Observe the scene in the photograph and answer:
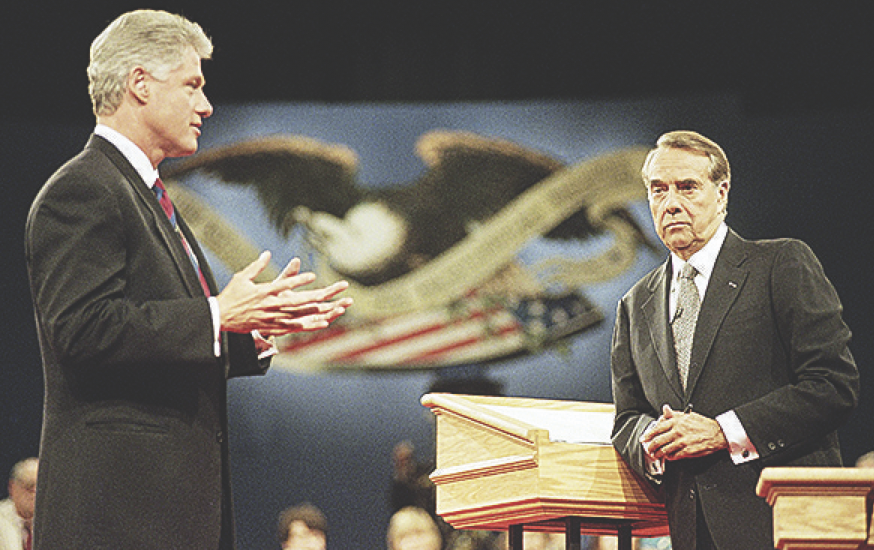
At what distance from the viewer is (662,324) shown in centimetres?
255

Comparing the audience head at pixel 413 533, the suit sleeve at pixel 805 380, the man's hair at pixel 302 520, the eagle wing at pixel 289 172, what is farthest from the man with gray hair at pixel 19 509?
the suit sleeve at pixel 805 380

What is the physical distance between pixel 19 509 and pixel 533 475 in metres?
3.84

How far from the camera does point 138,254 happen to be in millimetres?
1911

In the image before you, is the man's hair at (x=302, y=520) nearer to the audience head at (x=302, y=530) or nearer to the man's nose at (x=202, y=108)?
the audience head at (x=302, y=530)

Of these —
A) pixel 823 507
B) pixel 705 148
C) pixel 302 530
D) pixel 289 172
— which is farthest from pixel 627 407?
pixel 289 172

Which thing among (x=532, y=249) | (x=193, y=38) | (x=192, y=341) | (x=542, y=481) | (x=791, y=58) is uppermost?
(x=791, y=58)

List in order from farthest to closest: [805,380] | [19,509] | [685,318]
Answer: [19,509] → [685,318] → [805,380]

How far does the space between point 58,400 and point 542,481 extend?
3.52 ft

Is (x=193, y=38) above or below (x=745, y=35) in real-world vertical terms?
below

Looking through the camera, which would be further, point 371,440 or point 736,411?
point 371,440

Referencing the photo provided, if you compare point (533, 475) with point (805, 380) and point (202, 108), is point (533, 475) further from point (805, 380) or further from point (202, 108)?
point (202, 108)

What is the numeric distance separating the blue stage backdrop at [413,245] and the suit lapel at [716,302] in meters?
3.56

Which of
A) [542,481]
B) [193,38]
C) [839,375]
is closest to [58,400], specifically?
[193,38]

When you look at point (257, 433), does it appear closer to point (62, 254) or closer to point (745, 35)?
point (745, 35)
